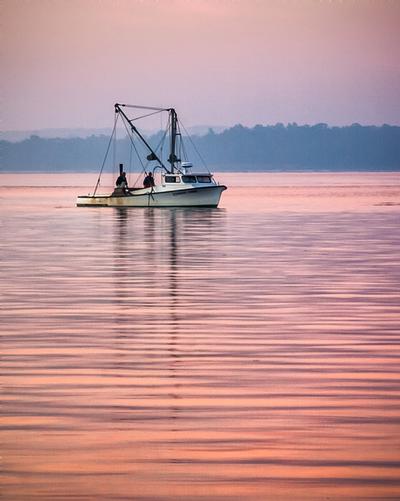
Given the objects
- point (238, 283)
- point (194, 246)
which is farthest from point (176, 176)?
point (238, 283)

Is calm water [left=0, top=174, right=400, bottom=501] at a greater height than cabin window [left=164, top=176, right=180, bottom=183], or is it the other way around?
cabin window [left=164, top=176, right=180, bottom=183]

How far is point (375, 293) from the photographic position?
82.4 feet

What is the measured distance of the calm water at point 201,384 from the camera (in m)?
9.67

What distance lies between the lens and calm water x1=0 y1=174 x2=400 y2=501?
9672mm

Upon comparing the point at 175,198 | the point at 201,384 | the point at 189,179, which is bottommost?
the point at 201,384

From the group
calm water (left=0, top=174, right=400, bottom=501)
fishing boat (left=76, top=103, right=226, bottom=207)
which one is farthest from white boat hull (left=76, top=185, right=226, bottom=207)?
calm water (left=0, top=174, right=400, bottom=501)

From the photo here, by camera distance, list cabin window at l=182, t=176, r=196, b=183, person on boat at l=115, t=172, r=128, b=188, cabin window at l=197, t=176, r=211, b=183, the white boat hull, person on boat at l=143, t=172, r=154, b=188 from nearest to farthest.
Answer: cabin window at l=182, t=176, r=196, b=183, the white boat hull, cabin window at l=197, t=176, r=211, b=183, person on boat at l=143, t=172, r=154, b=188, person on boat at l=115, t=172, r=128, b=188

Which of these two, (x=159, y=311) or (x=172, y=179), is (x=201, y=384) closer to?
(x=159, y=311)

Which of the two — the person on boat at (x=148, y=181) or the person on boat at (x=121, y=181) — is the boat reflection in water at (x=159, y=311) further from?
the person on boat at (x=121, y=181)

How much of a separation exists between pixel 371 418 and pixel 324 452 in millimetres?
1521

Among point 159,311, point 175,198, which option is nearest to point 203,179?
point 175,198

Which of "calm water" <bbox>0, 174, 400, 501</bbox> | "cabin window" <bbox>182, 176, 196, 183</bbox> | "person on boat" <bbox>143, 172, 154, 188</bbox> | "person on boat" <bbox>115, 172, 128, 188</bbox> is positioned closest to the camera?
"calm water" <bbox>0, 174, 400, 501</bbox>

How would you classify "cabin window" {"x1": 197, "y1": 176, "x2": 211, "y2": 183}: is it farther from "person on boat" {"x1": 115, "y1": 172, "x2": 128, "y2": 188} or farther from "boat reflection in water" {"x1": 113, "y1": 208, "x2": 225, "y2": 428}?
"boat reflection in water" {"x1": 113, "y1": 208, "x2": 225, "y2": 428}

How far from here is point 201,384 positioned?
1373 cm
